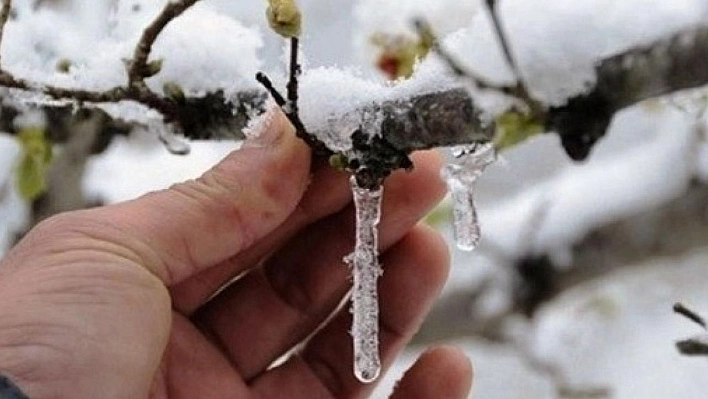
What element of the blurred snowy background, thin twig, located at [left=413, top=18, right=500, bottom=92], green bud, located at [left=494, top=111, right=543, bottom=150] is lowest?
the blurred snowy background

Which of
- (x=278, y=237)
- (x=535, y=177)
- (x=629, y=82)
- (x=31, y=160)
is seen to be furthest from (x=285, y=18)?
(x=535, y=177)

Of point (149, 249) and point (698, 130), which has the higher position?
point (149, 249)

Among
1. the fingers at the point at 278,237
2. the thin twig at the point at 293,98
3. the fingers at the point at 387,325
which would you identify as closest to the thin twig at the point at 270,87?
the thin twig at the point at 293,98

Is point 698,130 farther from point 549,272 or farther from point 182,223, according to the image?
point 182,223

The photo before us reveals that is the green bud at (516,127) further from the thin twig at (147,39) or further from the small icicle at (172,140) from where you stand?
the small icicle at (172,140)

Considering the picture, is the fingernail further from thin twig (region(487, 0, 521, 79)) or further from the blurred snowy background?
thin twig (region(487, 0, 521, 79))

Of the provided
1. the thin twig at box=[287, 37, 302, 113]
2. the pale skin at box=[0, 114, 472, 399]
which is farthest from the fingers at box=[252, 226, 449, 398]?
the thin twig at box=[287, 37, 302, 113]

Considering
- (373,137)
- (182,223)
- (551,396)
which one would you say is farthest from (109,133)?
(551,396)

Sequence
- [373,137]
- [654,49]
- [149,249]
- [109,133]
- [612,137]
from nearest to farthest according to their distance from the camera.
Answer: [654,49], [373,137], [149,249], [109,133], [612,137]
